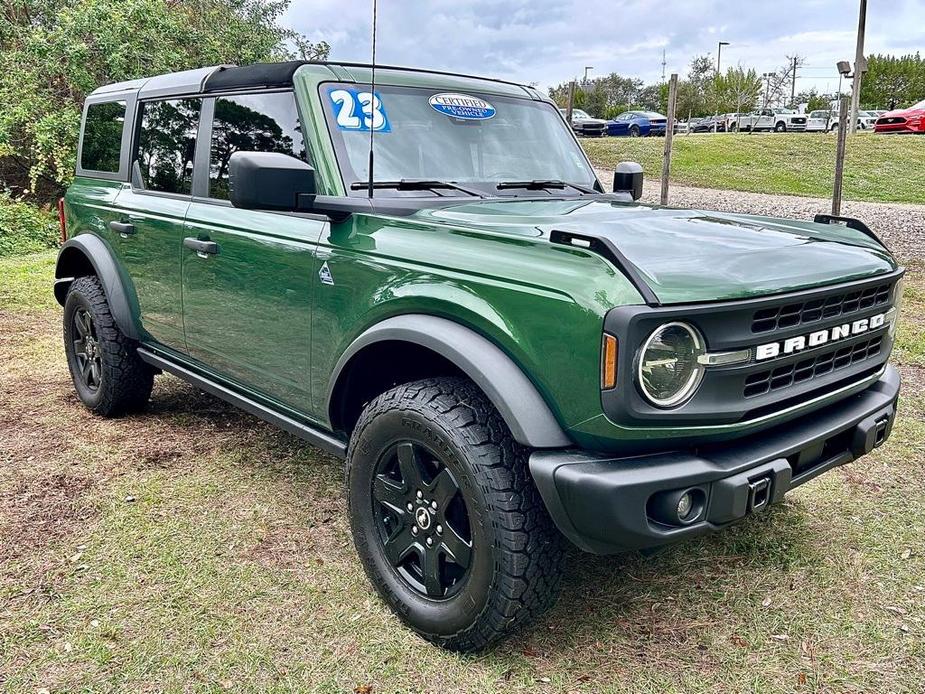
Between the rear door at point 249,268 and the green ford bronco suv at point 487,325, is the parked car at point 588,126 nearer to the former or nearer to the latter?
the green ford bronco suv at point 487,325

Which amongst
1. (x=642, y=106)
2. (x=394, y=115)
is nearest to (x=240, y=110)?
(x=394, y=115)

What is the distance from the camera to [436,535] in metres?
2.66

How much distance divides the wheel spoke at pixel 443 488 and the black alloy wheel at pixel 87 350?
2822mm

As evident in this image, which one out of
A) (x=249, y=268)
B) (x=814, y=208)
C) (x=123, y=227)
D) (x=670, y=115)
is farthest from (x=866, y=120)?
(x=249, y=268)

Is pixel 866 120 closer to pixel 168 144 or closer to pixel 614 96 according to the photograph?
pixel 614 96

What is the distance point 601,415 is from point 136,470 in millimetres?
2798

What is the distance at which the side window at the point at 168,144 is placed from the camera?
13.0 feet

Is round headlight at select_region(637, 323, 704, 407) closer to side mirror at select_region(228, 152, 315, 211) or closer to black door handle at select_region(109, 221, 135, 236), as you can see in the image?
side mirror at select_region(228, 152, 315, 211)

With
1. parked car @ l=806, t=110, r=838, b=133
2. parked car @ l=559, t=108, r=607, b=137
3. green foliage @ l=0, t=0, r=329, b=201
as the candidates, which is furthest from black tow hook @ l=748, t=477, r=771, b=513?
parked car @ l=806, t=110, r=838, b=133

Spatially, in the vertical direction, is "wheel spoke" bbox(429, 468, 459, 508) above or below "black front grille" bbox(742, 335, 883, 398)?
below

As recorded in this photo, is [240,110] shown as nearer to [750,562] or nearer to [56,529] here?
[56,529]

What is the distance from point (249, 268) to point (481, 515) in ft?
5.16

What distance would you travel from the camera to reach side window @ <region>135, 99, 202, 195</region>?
13.0 feet

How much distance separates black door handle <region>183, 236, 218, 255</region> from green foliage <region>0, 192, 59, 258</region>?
30.8 feet
